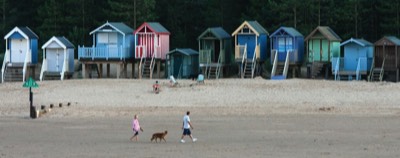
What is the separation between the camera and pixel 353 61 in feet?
176

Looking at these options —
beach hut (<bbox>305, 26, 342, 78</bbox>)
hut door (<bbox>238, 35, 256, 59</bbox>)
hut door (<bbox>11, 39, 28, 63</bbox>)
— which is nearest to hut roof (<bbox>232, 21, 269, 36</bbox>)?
hut door (<bbox>238, 35, 256, 59</bbox>)

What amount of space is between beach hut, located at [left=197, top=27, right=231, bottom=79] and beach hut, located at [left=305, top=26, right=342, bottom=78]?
4.62 m

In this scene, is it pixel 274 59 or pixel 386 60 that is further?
pixel 274 59

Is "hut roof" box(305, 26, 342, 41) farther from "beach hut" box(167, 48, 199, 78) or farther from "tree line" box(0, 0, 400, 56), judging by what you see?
"beach hut" box(167, 48, 199, 78)

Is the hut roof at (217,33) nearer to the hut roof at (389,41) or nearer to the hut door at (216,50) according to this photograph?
the hut door at (216,50)

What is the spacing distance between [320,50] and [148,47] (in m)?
9.15

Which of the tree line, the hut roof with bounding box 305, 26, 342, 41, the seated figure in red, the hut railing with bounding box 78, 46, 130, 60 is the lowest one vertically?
the seated figure in red

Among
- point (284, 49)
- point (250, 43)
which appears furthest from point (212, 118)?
point (250, 43)

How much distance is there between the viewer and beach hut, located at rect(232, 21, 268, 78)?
55.2 m

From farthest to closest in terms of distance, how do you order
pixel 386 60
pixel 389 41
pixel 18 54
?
pixel 18 54 → pixel 386 60 → pixel 389 41

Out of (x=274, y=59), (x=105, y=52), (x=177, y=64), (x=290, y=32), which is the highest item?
(x=290, y=32)

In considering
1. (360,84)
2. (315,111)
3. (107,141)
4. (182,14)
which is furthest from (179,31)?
(107,141)

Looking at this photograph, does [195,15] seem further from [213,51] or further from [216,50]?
[213,51]

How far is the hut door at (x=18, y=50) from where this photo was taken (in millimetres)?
57625
